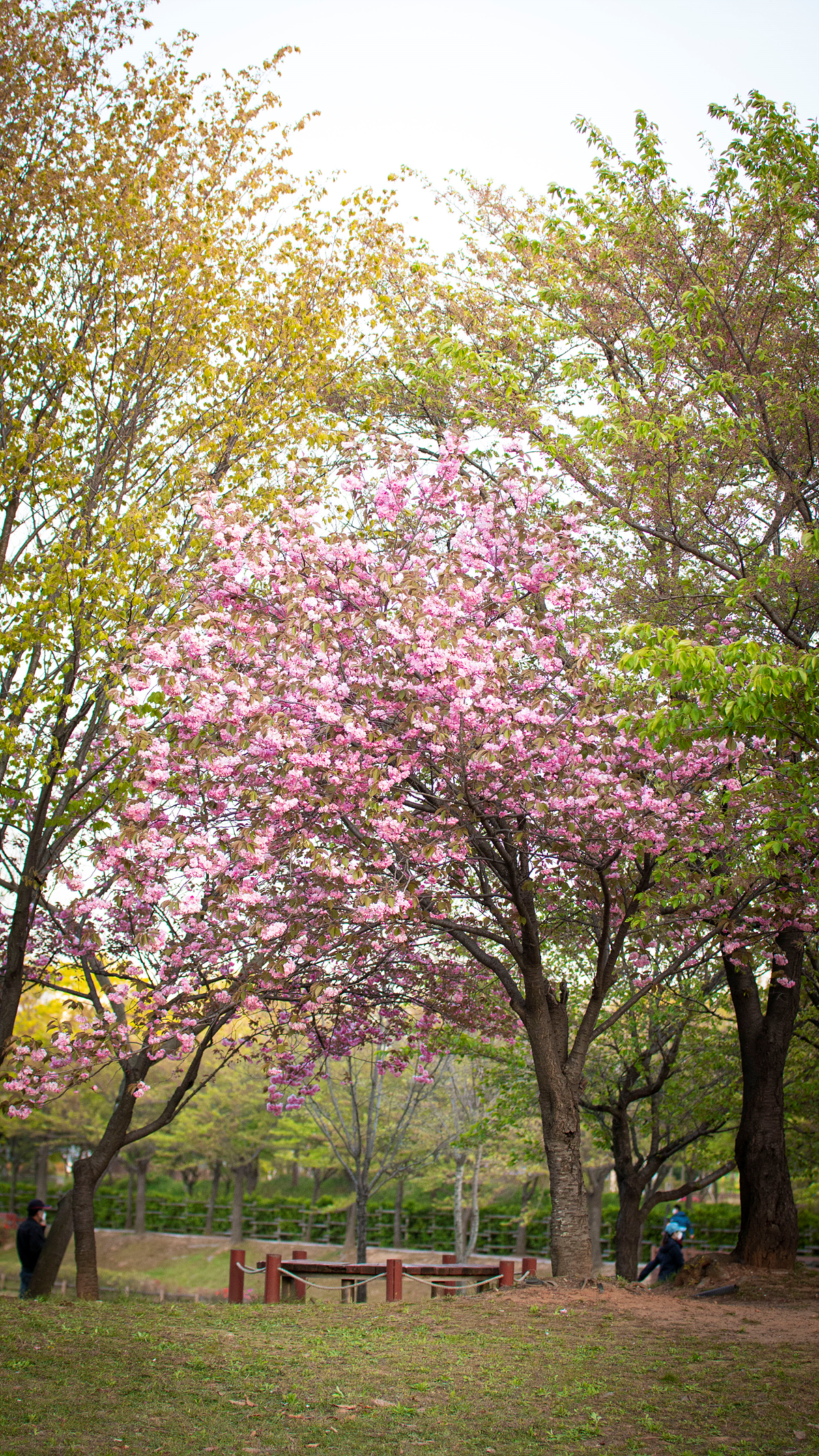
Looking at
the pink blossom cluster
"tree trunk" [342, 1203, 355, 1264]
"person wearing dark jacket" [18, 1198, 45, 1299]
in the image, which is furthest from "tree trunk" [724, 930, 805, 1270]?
"tree trunk" [342, 1203, 355, 1264]

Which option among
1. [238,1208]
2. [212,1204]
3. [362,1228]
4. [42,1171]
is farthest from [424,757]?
[42,1171]

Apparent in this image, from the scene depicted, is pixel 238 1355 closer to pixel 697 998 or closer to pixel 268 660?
pixel 268 660

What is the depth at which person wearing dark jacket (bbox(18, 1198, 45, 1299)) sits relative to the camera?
1100 cm

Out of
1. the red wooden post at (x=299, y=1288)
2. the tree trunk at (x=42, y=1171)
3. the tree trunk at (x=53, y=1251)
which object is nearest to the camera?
the tree trunk at (x=53, y=1251)

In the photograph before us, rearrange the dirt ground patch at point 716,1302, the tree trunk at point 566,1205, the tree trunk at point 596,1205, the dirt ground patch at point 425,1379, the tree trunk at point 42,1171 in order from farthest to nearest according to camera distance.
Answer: the tree trunk at point 42,1171 < the tree trunk at point 596,1205 < the tree trunk at point 566,1205 < the dirt ground patch at point 716,1302 < the dirt ground patch at point 425,1379

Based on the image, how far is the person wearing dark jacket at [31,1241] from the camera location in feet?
36.1

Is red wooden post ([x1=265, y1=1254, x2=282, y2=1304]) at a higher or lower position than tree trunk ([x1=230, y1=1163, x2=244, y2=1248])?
higher

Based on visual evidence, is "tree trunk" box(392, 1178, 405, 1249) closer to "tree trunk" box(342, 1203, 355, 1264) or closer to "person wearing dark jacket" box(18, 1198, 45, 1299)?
"tree trunk" box(342, 1203, 355, 1264)

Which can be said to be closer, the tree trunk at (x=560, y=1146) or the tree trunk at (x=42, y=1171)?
the tree trunk at (x=560, y=1146)

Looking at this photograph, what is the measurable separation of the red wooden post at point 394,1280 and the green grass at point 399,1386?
3.77ft

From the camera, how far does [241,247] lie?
33.9 feet

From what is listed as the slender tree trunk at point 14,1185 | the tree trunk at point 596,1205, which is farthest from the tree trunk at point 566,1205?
the slender tree trunk at point 14,1185

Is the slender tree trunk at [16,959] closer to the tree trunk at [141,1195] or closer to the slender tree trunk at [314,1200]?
the slender tree trunk at [314,1200]

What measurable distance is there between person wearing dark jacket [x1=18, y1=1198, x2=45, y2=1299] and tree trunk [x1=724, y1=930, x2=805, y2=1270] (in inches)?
291
